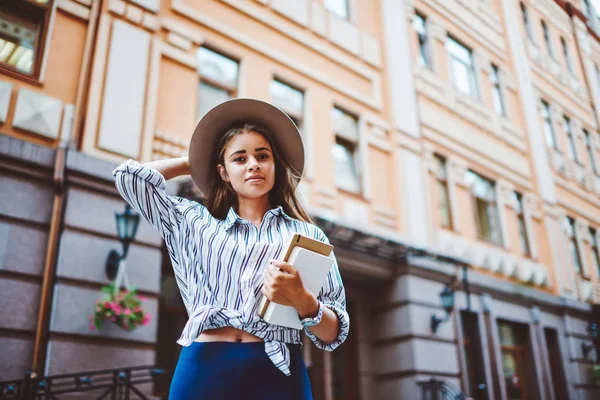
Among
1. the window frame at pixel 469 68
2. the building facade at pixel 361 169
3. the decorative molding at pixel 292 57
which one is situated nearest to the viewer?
the building facade at pixel 361 169

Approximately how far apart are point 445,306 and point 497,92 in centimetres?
744

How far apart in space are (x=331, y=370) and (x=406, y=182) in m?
3.79

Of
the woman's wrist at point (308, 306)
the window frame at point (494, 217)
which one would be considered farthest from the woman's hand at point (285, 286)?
the window frame at point (494, 217)

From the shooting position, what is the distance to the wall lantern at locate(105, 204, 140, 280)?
19.0ft

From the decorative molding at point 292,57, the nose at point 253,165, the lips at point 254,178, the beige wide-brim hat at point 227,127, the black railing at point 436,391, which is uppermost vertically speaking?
the decorative molding at point 292,57

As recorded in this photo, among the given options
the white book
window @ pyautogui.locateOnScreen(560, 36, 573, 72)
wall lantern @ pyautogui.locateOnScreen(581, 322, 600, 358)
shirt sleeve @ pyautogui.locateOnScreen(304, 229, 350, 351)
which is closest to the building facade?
wall lantern @ pyautogui.locateOnScreen(581, 322, 600, 358)

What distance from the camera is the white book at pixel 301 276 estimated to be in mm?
1487

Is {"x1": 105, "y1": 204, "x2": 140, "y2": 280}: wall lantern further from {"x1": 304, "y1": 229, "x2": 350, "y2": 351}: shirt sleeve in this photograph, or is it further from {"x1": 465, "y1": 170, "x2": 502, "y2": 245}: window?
{"x1": 465, "y1": 170, "x2": 502, "y2": 245}: window

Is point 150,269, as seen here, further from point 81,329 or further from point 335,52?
point 335,52

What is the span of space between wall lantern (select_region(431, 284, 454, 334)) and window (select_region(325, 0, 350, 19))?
18.6ft

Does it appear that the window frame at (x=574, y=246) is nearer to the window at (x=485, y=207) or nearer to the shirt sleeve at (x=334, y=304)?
the window at (x=485, y=207)

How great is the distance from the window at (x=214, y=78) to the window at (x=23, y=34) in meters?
2.22

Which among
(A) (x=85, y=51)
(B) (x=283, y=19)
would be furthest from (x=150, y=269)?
(B) (x=283, y=19)

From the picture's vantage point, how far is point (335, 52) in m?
10.1
